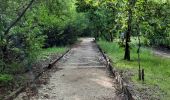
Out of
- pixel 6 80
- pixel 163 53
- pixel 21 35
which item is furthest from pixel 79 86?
pixel 163 53

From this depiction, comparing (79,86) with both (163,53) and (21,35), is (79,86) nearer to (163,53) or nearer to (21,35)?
(21,35)

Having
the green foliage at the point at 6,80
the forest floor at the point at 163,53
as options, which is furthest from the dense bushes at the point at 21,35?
the forest floor at the point at 163,53

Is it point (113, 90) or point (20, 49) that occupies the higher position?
point (20, 49)

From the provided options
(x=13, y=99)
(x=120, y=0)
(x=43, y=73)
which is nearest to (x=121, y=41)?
(x=120, y=0)

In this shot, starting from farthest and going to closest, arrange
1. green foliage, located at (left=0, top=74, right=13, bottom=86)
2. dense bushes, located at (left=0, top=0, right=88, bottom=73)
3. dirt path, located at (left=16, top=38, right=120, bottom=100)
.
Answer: dense bushes, located at (left=0, top=0, right=88, bottom=73) → green foliage, located at (left=0, top=74, right=13, bottom=86) → dirt path, located at (left=16, top=38, right=120, bottom=100)

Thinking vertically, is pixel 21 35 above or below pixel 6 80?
above

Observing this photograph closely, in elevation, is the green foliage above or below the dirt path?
above

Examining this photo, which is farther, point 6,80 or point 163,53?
point 163,53

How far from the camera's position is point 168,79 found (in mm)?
15117

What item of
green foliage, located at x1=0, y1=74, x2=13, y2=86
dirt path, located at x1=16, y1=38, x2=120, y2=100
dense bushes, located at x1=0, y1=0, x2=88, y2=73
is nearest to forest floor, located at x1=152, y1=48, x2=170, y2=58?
dirt path, located at x1=16, y1=38, x2=120, y2=100

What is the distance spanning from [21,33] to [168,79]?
631cm

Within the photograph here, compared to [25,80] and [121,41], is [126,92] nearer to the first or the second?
[25,80]

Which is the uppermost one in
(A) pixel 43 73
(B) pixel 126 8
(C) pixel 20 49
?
(B) pixel 126 8

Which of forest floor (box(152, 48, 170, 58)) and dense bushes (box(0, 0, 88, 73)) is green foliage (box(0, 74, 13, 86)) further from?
forest floor (box(152, 48, 170, 58))
